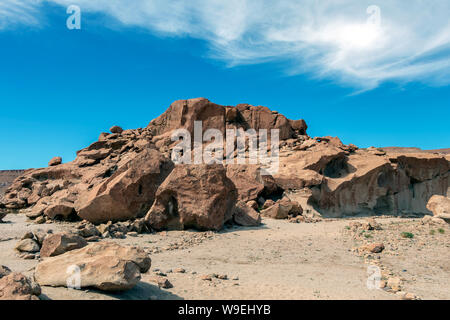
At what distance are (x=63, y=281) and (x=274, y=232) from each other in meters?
8.24

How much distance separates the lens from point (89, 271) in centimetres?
488

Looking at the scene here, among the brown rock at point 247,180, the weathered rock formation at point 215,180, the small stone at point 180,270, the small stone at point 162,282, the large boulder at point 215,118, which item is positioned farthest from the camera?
the large boulder at point 215,118

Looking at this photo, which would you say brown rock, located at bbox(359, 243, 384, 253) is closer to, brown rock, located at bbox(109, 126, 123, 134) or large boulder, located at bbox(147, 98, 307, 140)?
large boulder, located at bbox(147, 98, 307, 140)

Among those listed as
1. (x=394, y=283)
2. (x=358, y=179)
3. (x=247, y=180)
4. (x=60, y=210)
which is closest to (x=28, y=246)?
(x=60, y=210)

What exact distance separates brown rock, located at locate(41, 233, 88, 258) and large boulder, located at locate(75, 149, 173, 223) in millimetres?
4733

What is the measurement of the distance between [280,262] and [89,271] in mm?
4925

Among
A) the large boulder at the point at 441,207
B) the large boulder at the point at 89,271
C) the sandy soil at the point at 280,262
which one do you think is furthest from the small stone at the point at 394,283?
the large boulder at the point at 441,207

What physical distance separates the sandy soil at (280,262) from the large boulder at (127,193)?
1134 mm

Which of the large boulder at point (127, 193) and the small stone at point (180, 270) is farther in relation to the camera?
the large boulder at point (127, 193)

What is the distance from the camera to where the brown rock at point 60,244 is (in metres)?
7.06

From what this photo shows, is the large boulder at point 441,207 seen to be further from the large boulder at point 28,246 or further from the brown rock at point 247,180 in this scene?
the large boulder at point 28,246

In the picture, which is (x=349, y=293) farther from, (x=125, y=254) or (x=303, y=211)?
(x=303, y=211)

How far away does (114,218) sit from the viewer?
1226 cm

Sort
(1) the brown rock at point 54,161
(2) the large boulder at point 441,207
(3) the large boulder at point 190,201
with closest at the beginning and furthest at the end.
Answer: (3) the large boulder at point 190,201, (2) the large boulder at point 441,207, (1) the brown rock at point 54,161
